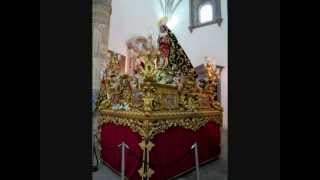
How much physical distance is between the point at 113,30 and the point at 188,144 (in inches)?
287

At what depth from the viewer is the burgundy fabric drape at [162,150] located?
4.58m

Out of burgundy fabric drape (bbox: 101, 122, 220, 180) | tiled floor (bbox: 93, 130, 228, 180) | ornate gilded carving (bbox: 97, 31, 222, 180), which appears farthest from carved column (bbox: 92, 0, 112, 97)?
tiled floor (bbox: 93, 130, 228, 180)

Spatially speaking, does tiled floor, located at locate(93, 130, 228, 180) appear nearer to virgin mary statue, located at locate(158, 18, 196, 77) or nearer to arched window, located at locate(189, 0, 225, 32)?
virgin mary statue, located at locate(158, 18, 196, 77)

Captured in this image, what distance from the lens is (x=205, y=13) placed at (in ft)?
46.4

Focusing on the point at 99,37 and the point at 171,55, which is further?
the point at 99,37

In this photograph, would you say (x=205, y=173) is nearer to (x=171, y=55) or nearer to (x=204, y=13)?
(x=171, y=55)

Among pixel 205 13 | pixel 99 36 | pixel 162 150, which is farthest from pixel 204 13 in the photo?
pixel 162 150

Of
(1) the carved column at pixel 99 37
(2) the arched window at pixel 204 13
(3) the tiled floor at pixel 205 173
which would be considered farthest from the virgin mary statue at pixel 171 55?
(2) the arched window at pixel 204 13

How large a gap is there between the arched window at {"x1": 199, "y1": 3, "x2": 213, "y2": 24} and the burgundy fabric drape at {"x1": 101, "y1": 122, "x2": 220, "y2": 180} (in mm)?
9018

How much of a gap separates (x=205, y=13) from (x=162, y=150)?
446 inches

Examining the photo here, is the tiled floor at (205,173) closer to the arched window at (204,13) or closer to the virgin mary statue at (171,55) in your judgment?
the virgin mary statue at (171,55)

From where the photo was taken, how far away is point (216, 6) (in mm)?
13484

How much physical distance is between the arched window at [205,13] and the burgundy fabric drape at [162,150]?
29.6 ft
